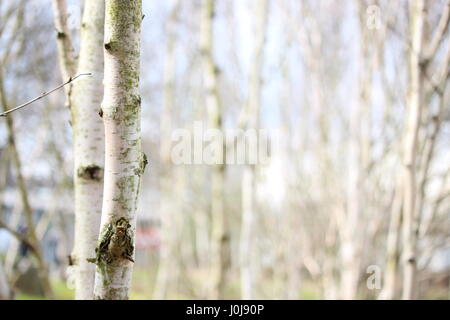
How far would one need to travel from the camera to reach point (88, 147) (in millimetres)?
2043

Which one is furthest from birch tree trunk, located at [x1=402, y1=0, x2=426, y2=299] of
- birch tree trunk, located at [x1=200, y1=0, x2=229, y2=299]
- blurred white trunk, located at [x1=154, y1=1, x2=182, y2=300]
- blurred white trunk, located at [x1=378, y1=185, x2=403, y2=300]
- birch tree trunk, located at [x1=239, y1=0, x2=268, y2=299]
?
blurred white trunk, located at [x1=154, y1=1, x2=182, y2=300]

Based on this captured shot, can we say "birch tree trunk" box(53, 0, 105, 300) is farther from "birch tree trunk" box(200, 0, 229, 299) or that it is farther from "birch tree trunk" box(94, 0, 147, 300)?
"birch tree trunk" box(200, 0, 229, 299)

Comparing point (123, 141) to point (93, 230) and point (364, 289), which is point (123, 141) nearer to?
point (93, 230)

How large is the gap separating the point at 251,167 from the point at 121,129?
10.2 ft

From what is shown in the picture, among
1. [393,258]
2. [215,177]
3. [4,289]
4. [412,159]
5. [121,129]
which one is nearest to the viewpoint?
[121,129]

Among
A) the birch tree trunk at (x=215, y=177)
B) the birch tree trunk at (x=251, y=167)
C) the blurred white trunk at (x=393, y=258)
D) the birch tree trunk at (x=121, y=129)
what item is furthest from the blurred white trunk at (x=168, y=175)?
the birch tree trunk at (x=121, y=129)

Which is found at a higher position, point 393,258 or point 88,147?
point 88,147

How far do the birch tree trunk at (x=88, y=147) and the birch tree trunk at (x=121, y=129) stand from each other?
443 millimetres

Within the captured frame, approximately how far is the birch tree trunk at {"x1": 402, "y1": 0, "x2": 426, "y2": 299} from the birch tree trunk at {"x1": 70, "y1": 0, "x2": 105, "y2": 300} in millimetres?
1504

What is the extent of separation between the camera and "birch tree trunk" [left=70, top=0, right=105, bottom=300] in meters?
2.02

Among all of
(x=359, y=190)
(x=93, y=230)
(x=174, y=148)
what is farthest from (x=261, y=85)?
(x=174, y=148)

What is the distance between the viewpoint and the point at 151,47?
9930 mm

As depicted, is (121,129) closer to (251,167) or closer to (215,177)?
(215,177)

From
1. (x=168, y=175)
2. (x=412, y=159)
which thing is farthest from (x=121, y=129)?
(x=168, y=175)
